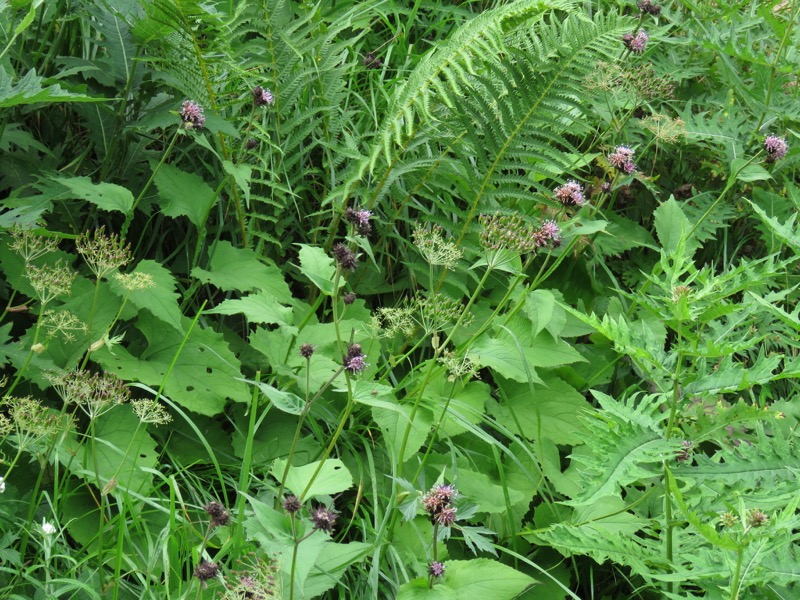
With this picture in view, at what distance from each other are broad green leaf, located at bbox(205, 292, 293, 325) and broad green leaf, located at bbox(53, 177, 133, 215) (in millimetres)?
462

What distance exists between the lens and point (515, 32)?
3.15 meters

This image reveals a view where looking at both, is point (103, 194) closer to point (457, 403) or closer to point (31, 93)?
point (31, 93)

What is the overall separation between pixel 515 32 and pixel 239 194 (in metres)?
1.11

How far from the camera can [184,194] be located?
9.03 ft

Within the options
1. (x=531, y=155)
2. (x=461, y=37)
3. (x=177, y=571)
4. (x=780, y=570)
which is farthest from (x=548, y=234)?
(x=177, y=571)

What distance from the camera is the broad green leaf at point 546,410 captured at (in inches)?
108

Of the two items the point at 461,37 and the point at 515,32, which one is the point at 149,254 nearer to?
the point at 461,37

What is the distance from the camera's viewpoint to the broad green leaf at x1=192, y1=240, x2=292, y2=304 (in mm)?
2635

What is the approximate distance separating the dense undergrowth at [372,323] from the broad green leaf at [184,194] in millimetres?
12

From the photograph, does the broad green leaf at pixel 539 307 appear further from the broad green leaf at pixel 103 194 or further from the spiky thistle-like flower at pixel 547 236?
the broad green leaf at pixel 103 194

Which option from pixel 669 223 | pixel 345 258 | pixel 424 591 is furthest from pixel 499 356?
pixel 669 223

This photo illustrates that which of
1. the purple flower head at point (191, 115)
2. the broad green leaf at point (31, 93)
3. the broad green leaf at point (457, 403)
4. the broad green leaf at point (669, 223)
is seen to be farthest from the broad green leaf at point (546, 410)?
the broad green leaf at point (31, 93)

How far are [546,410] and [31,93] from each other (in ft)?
5.58

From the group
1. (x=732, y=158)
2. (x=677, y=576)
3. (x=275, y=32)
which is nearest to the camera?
(x=677, y=576)
